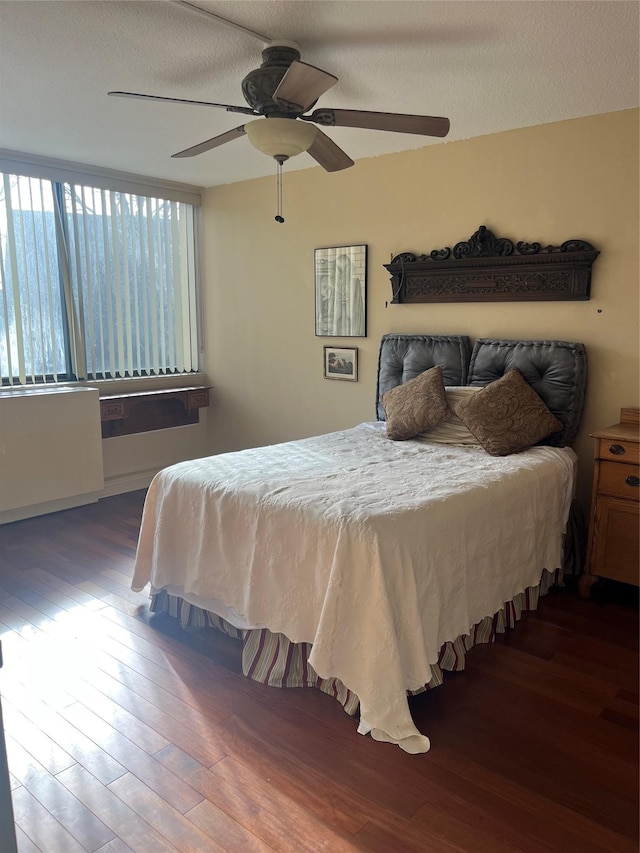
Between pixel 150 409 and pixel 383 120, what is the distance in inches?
134

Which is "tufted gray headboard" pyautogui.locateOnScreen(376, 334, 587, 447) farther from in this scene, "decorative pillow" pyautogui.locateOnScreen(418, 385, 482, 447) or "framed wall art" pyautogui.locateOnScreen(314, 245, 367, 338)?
"framed wall art" pyautogui.locateOnScreen(314, 245, 367, 338)

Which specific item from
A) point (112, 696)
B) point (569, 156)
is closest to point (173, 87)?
point (569, 156)

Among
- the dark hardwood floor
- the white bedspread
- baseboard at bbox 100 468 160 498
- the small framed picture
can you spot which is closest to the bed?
the white bedspread

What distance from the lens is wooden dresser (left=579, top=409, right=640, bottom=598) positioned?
9.55 feet

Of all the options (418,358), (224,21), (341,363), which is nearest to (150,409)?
(341,363)

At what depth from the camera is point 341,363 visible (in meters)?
4.59

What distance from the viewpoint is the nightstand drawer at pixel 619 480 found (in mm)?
2900

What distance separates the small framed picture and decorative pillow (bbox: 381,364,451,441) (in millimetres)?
847

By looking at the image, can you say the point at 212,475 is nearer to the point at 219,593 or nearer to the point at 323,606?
the point at 219,593

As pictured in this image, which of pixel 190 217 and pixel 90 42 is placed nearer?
pixel 90 42

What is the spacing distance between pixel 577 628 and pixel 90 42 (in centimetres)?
326

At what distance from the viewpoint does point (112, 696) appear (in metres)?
2.31

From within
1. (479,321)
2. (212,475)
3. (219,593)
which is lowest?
(219,593)

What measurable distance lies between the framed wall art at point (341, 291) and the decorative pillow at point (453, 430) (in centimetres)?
107
